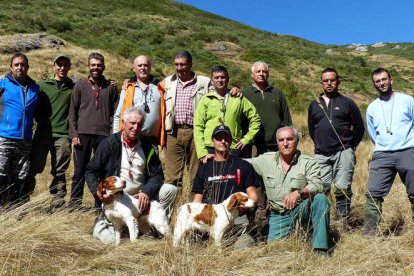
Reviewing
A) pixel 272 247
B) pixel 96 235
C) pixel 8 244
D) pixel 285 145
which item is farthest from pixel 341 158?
pixel 8 244

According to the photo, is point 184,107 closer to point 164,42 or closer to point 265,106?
point 265,106

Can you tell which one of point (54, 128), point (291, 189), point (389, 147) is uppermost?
point (389, 147)

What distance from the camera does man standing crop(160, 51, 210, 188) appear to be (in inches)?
219

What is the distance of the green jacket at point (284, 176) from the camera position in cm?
441

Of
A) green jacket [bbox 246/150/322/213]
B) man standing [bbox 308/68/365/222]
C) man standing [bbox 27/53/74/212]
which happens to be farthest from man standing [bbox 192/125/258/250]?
man standing [bbox 27/53/74/212]

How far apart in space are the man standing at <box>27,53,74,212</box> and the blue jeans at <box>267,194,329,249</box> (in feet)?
9.11

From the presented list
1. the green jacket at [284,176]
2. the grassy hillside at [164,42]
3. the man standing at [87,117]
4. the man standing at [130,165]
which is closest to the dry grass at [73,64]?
the grassy hillside at [164,42]

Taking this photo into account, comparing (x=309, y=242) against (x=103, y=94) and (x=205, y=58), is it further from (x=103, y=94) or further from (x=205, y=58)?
(x=205, y=58)

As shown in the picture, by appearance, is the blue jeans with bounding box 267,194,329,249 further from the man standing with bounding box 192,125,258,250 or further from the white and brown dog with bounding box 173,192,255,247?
the white and brown dog with bounding box 173,192,255,247

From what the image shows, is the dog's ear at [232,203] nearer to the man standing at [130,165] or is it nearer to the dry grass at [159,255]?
the dry grass at [159,255]

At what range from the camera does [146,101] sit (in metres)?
5.36

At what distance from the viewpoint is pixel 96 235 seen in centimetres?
439

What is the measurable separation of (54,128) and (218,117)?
2152 mm

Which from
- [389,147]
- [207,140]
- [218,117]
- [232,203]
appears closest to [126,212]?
[232,203]
